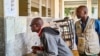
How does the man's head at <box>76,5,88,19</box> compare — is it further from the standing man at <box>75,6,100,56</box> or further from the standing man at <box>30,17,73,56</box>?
the standing man at <box>30,17,73,56</box>

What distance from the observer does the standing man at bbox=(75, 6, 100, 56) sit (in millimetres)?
2948

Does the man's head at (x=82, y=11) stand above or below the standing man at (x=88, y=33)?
above

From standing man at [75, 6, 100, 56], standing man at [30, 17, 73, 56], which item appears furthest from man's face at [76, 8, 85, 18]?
standing man at [30, 17, 73, 56]

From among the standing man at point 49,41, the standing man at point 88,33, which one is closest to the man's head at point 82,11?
the standing man at point 88,33

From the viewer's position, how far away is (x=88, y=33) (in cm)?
301

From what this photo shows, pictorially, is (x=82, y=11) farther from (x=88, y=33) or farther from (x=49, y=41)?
(x=49, y=41)

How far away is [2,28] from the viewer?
206 cm

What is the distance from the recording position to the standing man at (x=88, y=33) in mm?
2948

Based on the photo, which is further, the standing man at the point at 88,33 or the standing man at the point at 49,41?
the standing man at the point at 88,33

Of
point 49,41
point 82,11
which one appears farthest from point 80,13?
point 49,41

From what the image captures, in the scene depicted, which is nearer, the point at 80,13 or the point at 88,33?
the point at 80,13

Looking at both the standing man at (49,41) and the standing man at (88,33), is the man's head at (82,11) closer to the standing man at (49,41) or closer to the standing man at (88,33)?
the standing man at (88,33)

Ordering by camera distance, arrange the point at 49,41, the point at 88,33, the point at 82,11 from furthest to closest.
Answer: the point at 88,33 < the point at 82,11 < the point at 49,41

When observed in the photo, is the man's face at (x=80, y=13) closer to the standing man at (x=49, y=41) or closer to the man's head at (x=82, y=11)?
the man's head at (x=82, y=11)
